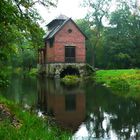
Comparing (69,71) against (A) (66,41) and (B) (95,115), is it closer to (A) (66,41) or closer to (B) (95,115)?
(A) (66,41)

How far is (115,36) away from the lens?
6419cm

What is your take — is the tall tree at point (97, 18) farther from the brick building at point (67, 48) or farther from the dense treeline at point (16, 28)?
the dense treeline at point (16, 28)

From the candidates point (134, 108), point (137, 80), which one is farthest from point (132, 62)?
point (134, 108)

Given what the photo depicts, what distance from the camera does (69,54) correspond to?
55625 mm

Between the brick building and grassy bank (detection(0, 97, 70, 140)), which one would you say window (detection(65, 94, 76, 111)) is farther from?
the brick building

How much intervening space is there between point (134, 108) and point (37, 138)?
12347 mm

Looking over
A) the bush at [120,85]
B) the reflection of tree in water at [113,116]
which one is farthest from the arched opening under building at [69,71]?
the reflection of tree in water at [113,116]

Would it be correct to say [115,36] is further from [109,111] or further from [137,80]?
[109,111]

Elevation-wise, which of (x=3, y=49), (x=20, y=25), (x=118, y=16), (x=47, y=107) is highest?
(x=118, y=16)

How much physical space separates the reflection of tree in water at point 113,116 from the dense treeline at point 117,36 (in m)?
35.1

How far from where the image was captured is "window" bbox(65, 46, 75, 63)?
181ft

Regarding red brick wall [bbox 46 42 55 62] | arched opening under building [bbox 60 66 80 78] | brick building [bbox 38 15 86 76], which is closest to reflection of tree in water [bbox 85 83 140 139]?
brick building [bbox 38 15 86 76]

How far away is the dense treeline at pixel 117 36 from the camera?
6144 cm

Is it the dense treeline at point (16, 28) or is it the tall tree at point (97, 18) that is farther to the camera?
the tall tree at point (97, 18)
